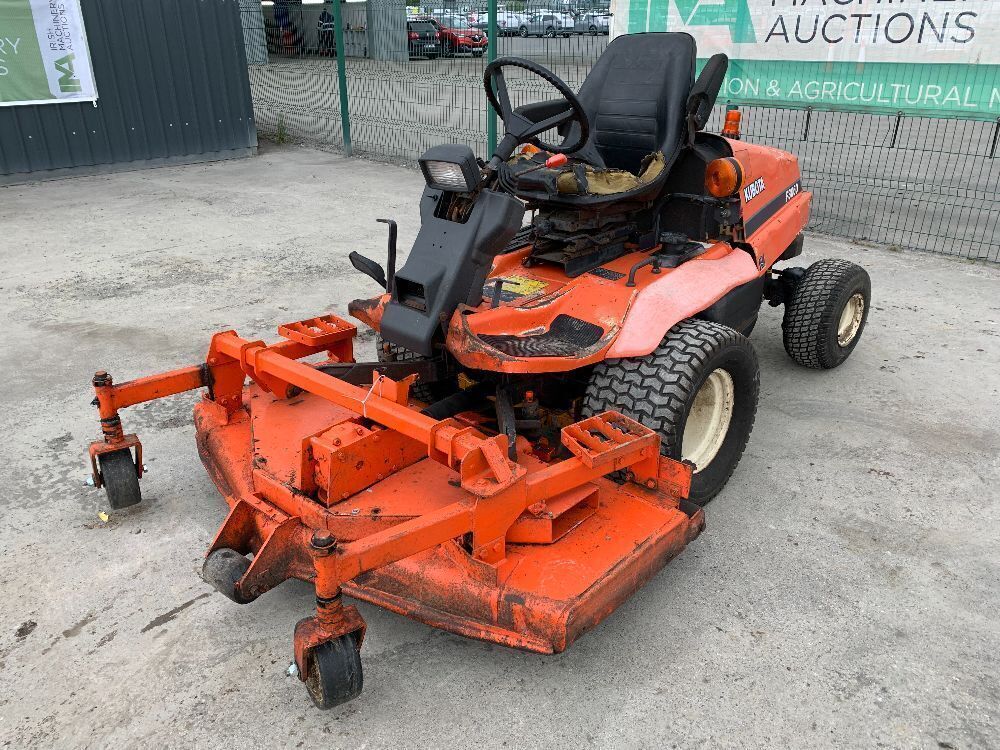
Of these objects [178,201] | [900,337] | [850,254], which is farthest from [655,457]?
[178,201]

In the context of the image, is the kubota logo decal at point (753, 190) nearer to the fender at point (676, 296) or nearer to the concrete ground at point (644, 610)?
the fender at point (676, 296)

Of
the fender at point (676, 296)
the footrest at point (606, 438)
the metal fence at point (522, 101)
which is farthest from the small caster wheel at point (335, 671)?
the metal fence at point (522, 101)

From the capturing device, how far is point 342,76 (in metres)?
10.6

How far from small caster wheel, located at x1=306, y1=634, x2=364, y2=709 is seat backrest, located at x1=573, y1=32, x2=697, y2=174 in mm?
2500

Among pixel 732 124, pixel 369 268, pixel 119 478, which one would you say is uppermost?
pixel 732 124

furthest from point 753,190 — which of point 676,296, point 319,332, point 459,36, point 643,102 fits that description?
point 459,36

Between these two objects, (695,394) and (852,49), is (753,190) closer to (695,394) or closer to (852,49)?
(695,394)

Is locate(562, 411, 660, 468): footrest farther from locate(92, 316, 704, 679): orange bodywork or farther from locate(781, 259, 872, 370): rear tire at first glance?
locate(781, 259, 872, 370): rear tire

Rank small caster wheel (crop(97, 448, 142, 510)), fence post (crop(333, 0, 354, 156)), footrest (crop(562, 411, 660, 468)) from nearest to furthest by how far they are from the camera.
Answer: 1. footrest (crop(562, 411, 660, 468))
2. small caster wheel (crop(97, 448, 142, 510))
3. fence post (crop(333, 0, 354, 156))

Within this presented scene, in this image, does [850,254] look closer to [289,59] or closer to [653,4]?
[653,4]

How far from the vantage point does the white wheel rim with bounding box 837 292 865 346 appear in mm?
4348

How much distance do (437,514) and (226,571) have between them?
0.71m

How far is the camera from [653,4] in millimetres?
7457

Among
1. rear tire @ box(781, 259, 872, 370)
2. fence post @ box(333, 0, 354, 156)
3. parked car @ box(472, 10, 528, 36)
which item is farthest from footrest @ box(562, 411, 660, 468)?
fence post @ box(333, 0, 354, 156)
